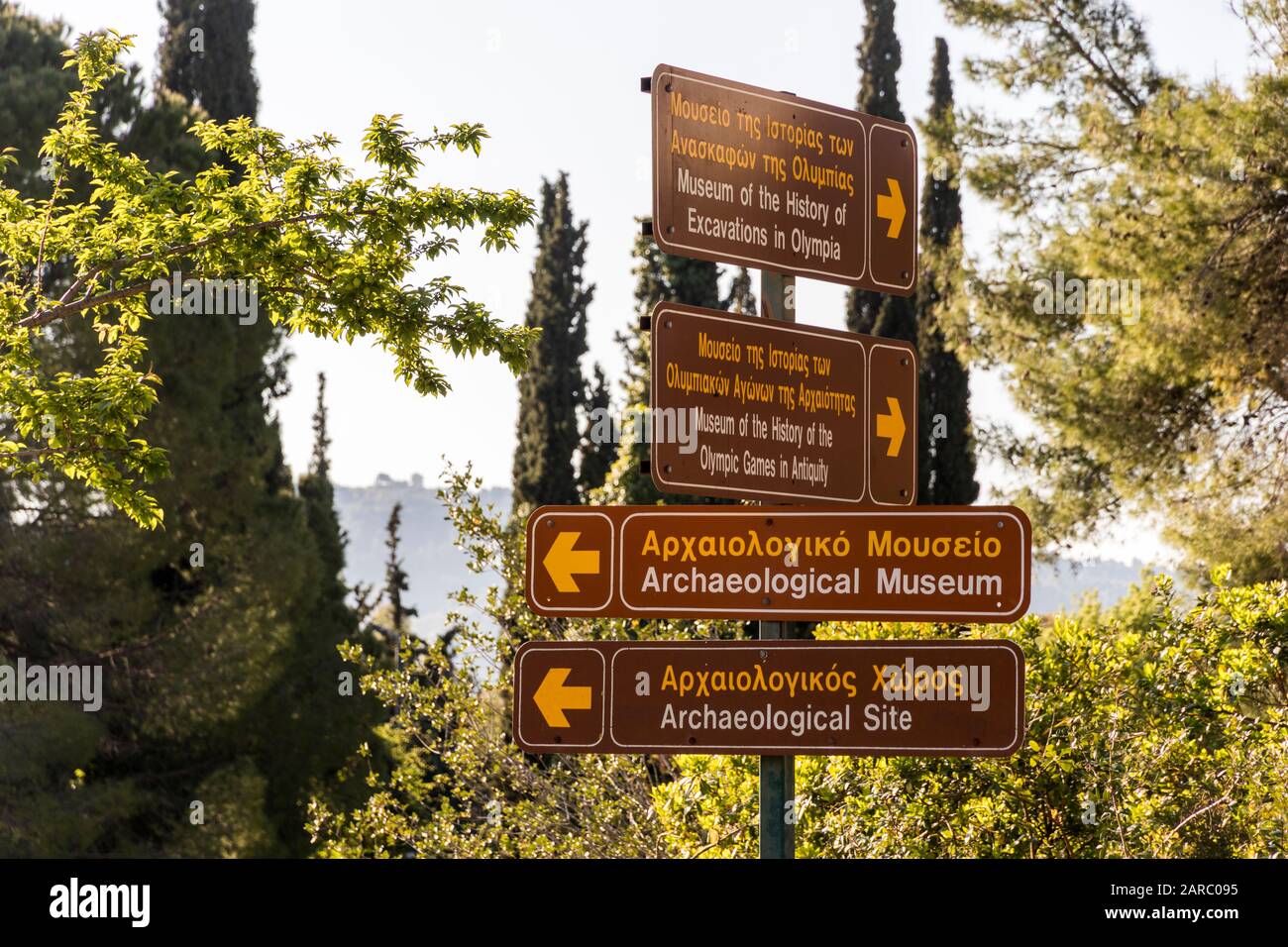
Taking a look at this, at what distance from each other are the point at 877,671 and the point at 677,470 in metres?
0.85

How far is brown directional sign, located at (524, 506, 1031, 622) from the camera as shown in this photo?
420 centimetres

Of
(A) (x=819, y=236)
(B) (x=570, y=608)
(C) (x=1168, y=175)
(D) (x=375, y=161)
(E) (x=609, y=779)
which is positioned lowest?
(E) (x=609, y=779)

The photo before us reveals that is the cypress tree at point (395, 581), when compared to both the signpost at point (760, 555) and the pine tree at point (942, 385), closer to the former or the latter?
the pine tree at point (942, 385)

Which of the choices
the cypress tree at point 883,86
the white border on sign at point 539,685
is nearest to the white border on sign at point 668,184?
the white border on sign at point 539,685

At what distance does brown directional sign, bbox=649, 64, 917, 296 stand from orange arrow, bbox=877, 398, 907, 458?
0.42m

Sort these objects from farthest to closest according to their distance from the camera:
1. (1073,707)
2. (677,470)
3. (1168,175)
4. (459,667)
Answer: (1168,175) → (459,667) → (1073,707) → (677,470)

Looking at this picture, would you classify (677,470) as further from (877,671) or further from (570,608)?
(877,671)

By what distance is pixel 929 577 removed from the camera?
13.9ft

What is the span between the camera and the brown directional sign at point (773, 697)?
411 centimetres

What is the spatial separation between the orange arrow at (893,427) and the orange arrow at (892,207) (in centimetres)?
59

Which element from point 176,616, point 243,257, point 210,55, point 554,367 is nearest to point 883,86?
point 554,367

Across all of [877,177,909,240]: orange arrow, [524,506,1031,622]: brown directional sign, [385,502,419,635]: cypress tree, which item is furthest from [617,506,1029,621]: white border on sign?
[385,502,419,635]: cypress tree

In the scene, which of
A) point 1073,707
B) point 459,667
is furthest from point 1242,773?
point 459,667

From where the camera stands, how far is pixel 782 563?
4.22 meters
